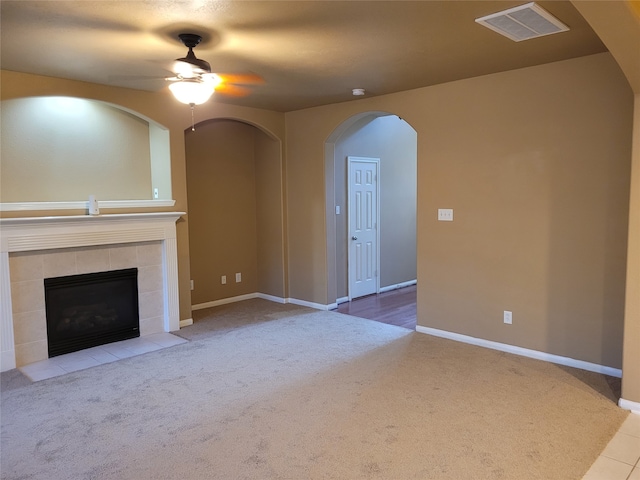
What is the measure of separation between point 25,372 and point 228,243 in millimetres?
2929

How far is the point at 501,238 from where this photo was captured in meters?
4.37

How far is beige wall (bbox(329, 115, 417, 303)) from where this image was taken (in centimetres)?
636

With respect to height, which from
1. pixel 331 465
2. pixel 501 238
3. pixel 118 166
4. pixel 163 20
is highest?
pixel 163 20

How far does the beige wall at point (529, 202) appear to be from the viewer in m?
3.75

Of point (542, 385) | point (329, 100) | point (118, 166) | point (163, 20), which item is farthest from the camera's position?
point (329, 100)

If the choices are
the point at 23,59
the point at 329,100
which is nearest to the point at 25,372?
the point at 23,59

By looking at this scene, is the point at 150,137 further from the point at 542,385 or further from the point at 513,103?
the point at 542,385

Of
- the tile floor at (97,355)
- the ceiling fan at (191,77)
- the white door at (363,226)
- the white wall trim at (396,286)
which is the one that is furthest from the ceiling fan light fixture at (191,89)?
the white wall trim at (396,286)

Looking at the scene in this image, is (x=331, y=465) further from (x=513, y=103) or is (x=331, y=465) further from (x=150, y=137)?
(x=150, y=137)

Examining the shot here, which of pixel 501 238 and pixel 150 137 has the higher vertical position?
pixel 150 137

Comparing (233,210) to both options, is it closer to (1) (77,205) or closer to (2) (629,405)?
(1) (77,205)

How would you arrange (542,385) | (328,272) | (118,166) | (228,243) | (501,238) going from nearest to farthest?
(542,385)
(501,238)
(118,166)
(328,272)
(228,243)

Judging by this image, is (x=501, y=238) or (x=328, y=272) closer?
(x=501, y=238)

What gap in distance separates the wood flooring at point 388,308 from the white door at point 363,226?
0.21 m
